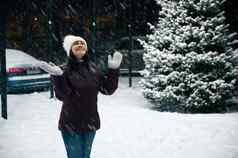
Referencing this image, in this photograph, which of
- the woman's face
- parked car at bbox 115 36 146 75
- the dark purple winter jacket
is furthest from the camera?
parked car at bbox 115 36 146 75

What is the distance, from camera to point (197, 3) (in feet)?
35.3

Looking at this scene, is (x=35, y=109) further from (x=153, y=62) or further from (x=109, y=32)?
(x=109, y=32)

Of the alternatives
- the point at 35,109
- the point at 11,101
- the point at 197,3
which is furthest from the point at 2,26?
the point at 197,3

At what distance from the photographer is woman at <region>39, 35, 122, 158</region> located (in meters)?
5.10

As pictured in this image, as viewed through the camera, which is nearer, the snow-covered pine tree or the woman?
the woman

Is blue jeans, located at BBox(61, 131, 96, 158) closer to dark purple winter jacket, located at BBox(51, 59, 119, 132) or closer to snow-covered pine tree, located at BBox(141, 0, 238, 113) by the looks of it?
dark purple winter jacket, located at BBox(51, 59, 119, 132)

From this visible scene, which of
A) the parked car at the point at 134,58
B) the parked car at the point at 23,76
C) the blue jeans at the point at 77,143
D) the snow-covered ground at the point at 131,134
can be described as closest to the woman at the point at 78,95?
the blue jeans at the point at 77,143

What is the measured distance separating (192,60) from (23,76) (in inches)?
213

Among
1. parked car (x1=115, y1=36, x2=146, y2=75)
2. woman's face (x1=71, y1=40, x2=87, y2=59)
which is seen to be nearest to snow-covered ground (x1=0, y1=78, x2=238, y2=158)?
woman's face (x1=71, y1=40, x2=87, y2=59)

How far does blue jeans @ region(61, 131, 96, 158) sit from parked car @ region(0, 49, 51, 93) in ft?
28.7

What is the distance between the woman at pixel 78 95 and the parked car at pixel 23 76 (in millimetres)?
8660

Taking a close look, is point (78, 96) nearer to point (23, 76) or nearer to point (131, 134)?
point (131, 134)

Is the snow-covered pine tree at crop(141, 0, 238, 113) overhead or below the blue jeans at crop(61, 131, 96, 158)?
overhead

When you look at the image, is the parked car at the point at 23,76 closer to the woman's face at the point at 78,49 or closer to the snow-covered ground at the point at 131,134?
the snow-covered ground at the point at 131,134
